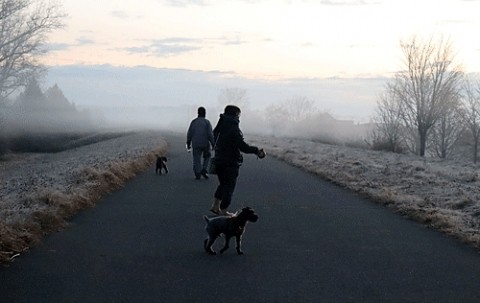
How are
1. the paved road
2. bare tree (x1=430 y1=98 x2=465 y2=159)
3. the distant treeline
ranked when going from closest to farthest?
the paved road, the distant treeline, bare tree (x1=430 y1=98 x2=465 y2=159)

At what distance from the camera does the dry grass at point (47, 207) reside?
27.5ft

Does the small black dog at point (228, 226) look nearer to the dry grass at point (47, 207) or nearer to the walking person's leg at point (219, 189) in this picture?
the dry grass at point (47, 207)

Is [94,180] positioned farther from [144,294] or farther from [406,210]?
[144,294]

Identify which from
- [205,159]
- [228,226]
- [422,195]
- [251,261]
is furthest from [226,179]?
[205,159]

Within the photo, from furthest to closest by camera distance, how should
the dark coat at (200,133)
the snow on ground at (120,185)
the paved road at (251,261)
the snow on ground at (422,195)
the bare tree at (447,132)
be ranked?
the bare tree at (447,132), the dark coat at (200,133), the snow on ground at (422,195), the snow on ground at (120,185), the paved road at (251,261)

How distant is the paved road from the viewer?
6477 millimetres

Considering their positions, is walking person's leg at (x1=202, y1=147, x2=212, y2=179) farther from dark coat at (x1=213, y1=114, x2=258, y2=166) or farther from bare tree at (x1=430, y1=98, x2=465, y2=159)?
bare tree at (x1=430, y1=98, x2=465, y2=159)

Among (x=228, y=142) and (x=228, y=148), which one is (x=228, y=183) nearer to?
(x=228, y=148)

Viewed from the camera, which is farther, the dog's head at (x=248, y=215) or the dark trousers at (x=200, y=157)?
the dark trousers at (x=200, y=157)

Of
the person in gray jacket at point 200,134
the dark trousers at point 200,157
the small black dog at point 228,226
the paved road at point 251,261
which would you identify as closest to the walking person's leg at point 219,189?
the paved road at point 251,261

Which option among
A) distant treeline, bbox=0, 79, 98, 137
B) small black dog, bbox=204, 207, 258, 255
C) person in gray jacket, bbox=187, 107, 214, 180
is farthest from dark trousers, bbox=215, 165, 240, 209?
distant treeline, bbox=0, 79, 98, 137

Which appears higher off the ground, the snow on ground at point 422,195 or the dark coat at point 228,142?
the dark coat at point 228,142

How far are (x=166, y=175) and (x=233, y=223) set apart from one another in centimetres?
1232

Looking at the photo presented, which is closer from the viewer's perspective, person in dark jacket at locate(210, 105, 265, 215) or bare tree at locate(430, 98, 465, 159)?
person in dark jacket at locate(210, 105, 265, 215)
